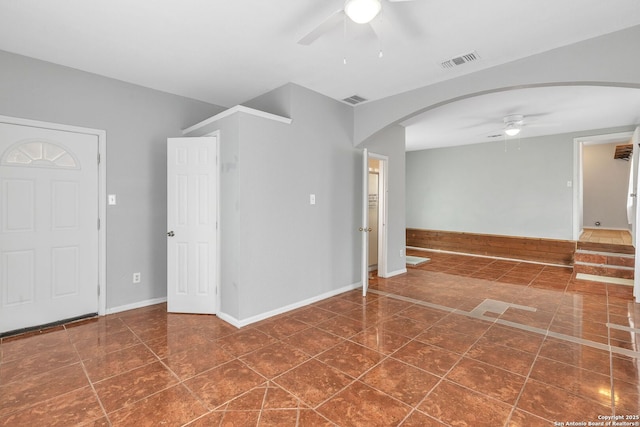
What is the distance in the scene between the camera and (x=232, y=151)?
11.1ft

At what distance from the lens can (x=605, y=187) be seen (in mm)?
8875

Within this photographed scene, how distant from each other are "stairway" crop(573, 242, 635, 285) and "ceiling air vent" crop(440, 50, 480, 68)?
4502mm

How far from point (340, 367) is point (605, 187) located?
34.8 feet

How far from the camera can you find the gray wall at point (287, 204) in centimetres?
338

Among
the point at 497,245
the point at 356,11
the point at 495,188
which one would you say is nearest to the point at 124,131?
the point at 356,11

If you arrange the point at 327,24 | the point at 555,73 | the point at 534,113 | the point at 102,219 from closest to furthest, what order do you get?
the point at 327,24, the point at 555,73, the point at 102,219, the point at 534,113

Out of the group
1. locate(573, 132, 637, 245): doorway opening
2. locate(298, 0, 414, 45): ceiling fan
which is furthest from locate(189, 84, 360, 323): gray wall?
locate(573, 132, 637, 245): doorway opening

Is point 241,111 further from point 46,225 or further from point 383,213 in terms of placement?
point 383,213

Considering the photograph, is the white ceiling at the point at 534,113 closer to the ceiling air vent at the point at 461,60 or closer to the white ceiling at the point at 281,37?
the ceiling air vent at the point at 461,60

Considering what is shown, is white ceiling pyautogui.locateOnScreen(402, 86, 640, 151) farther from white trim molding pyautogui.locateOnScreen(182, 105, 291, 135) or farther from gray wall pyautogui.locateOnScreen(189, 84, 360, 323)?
white trim molding pyautogui.locateOnScreen(182, 105, 291, 135)

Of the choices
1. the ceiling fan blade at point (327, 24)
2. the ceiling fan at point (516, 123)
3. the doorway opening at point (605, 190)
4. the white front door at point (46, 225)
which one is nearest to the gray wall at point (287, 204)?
the ceiling fan blade at point (327, 24)

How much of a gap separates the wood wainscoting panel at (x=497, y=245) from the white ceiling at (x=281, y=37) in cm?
Answer: 508

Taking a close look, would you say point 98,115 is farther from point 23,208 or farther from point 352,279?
point 352,279

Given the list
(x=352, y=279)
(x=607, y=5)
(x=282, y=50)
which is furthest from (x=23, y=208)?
(x=607, y=5)
